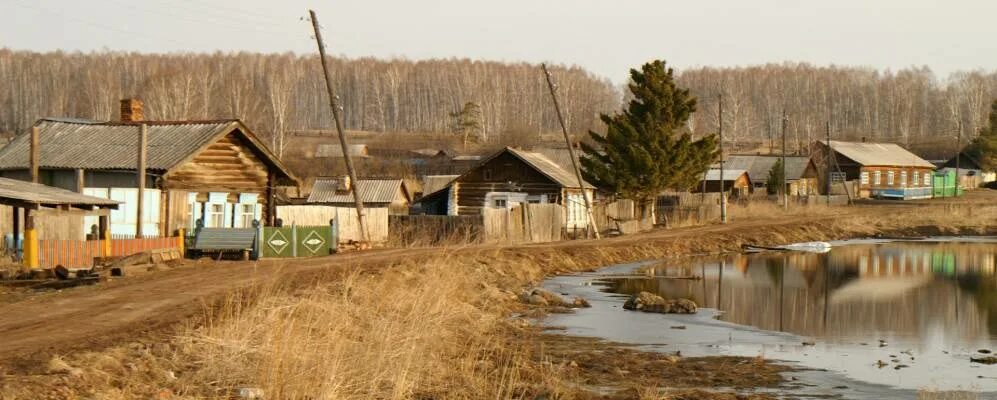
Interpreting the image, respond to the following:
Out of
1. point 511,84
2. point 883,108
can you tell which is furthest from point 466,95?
point 883,108

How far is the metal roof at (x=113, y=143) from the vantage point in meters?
35.1

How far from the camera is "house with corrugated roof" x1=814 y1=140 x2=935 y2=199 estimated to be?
315ft

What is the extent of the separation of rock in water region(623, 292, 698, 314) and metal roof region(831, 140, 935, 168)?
241ft

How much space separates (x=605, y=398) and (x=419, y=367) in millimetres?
2301

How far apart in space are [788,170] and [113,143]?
65727 mm

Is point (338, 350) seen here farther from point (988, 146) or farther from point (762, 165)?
point (988, 146)

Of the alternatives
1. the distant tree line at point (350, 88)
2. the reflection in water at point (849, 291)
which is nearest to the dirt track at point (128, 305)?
the reflection in water at point (849, 291)

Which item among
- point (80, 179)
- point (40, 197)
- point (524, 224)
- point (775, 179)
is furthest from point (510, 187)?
point (775, 179)

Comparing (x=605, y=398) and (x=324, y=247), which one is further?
(x=324, y=247)

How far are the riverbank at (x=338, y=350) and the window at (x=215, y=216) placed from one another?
882 centimetres

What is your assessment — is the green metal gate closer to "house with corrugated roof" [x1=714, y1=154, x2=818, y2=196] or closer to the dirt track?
the dirt track

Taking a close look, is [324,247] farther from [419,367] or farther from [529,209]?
[419,367]

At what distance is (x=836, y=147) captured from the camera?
9925cm

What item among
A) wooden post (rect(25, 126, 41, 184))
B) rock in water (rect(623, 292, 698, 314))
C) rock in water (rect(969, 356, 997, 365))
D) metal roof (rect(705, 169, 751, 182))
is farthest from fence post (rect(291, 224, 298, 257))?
metal roof (rect(705, 169, 751, 182))
